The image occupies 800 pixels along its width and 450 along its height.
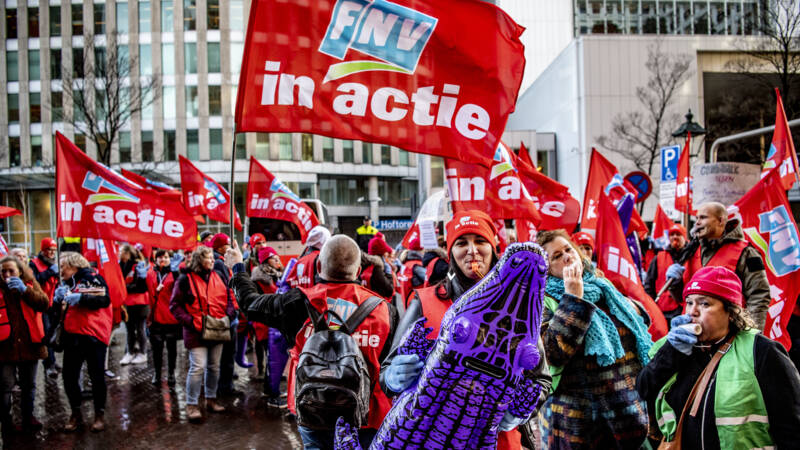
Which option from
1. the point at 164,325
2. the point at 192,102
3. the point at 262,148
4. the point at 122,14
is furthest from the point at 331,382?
the point at 122,14

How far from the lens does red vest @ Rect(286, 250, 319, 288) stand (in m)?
5.50

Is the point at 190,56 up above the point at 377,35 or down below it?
above

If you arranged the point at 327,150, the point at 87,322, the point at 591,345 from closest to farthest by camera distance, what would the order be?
the point at 591,345 → the point at 87,322 → the point at 327,150

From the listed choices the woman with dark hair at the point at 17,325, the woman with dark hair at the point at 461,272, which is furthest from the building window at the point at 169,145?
the woman with dark hair at the point at 461,272

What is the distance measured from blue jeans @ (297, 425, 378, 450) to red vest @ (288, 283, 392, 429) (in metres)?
0.06

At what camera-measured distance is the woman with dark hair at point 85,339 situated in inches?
260

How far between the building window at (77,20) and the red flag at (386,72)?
47.6 metres

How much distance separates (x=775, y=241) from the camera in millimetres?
5500

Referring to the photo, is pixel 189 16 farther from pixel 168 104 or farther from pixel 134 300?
pixel 134 300

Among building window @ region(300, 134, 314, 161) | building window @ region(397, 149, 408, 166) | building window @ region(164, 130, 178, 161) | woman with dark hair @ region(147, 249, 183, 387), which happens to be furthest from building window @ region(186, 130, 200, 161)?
woman with dark hair @ region(147, 249, 183, 387)

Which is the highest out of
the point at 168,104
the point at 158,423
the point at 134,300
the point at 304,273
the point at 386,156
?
the point at 168,104

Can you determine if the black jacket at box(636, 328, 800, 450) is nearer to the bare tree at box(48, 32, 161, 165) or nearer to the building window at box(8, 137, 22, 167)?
the bare tree at box(48, 32, 161, 165)

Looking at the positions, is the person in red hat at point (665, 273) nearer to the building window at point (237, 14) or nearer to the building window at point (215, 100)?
the building window at point (215, 100)

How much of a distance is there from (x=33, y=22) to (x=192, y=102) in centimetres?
1292
